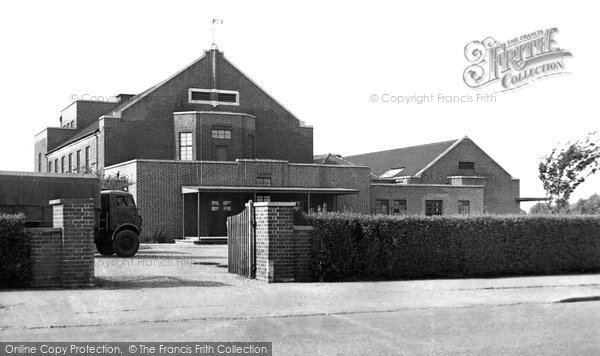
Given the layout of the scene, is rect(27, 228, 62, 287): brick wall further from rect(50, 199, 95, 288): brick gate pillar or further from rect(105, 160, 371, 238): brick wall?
rect(105, 160, 371, 238): brick wall

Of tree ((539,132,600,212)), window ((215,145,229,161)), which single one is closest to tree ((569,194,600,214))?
tree ((539,132,600,212))

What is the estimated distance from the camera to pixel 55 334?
9258 mm

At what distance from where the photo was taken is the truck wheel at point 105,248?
81.1ft

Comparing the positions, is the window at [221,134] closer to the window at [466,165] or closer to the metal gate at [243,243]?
the window at [466,165]

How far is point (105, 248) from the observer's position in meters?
24.9

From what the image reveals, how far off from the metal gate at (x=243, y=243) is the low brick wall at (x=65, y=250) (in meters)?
3.59

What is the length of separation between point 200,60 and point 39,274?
39.3 m

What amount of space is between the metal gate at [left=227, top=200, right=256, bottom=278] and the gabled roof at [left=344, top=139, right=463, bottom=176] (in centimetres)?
4199

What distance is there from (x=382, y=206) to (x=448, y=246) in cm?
3497

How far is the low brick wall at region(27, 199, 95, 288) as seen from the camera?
→ 13531mm

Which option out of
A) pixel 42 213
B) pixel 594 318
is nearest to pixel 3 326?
pixel 594 318

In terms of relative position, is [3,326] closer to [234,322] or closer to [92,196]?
[234,322]

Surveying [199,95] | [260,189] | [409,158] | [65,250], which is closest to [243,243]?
[65,250]

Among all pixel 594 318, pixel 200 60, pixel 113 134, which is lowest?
pixel 594 318
